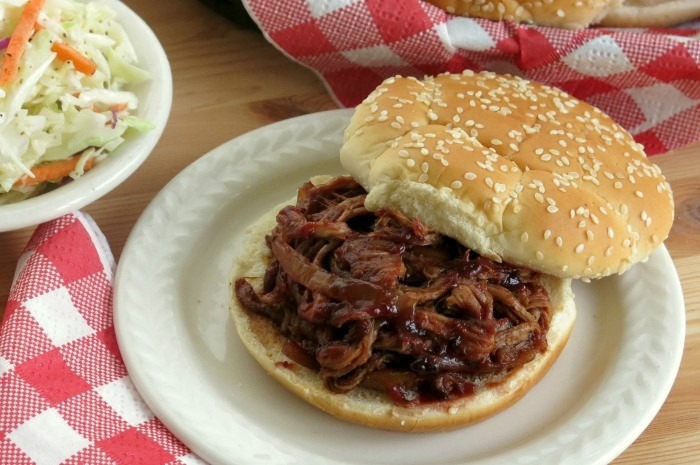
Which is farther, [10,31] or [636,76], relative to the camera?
[636,76]

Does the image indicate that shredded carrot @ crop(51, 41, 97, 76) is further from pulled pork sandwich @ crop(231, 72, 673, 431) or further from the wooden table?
pulled pork sandwich @ crop(231, 72, 673, 431)

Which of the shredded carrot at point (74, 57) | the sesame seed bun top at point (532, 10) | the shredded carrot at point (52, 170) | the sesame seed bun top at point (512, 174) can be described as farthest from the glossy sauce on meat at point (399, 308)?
the sesame seed bun top at point (532, 10)

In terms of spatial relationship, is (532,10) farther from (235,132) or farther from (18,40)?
(18,40)

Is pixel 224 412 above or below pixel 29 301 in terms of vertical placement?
below

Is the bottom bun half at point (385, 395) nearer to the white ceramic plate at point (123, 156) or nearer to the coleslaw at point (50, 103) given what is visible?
the white ceramic plate at point (123, 156)

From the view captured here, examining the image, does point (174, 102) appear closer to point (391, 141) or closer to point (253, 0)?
point (253, 0)

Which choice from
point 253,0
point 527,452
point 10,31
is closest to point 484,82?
point 253,0

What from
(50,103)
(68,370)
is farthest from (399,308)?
(50,103)
